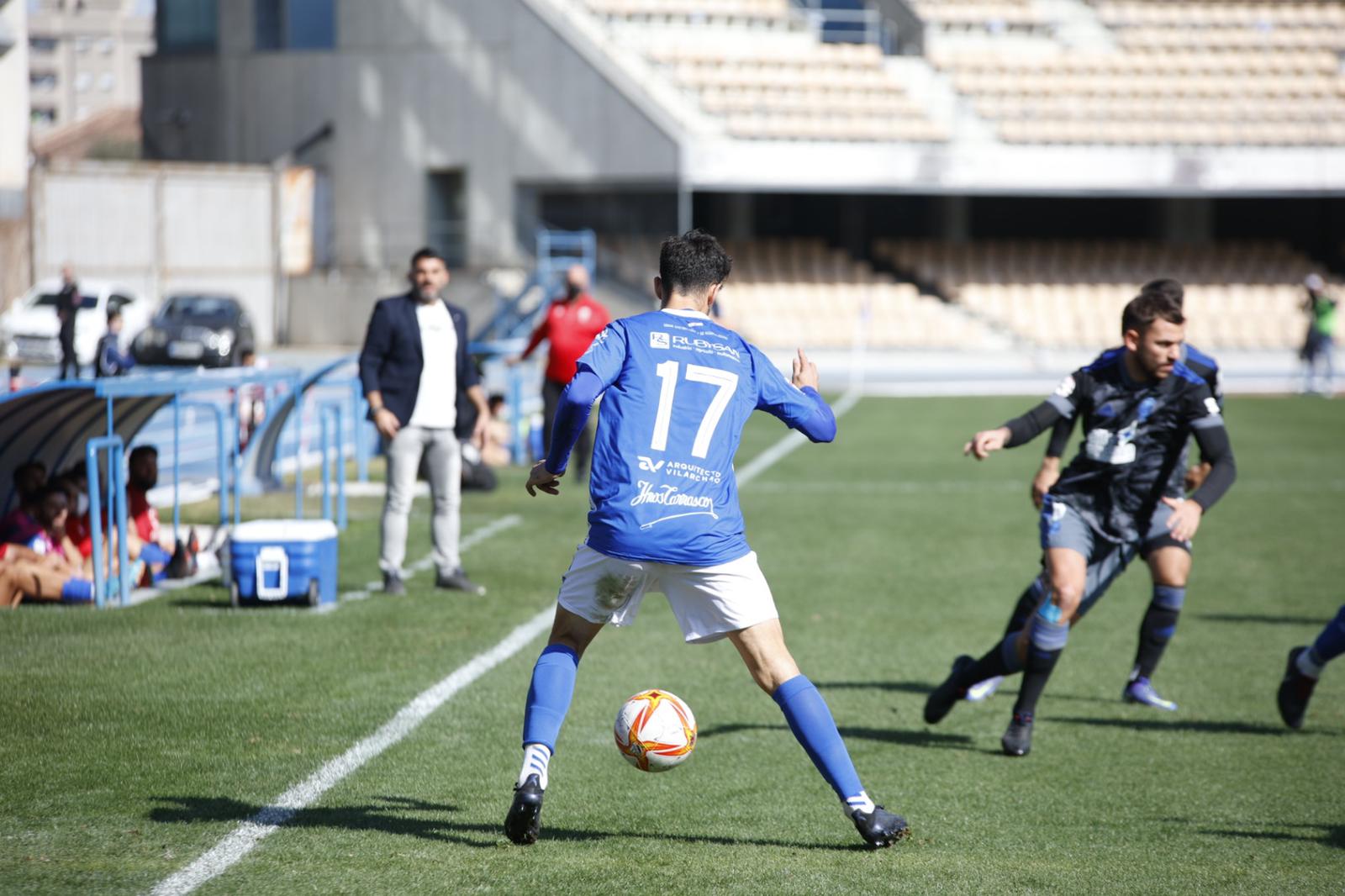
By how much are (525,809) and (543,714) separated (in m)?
0.30

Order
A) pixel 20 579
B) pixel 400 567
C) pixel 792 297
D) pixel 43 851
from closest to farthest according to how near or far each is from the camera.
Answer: pixel 43 851 < pixel 20 579 < pixel 400 567 < pixel 792 297

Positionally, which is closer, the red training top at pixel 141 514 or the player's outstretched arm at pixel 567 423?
the player's outstretched arm at pixel 567 423

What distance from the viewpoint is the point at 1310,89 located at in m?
40.7

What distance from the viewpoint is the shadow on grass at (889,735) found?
22.0 ft

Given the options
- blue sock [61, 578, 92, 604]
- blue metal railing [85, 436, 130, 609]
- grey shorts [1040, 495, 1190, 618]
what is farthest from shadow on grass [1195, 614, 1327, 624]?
blue sock [61, 578, 92, 604]

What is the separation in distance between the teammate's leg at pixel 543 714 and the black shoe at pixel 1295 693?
3563 mm

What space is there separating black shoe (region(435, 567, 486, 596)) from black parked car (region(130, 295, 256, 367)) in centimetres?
2015

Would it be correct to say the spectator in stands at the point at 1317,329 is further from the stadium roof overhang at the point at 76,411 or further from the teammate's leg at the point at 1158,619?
the teammate's leg at the point at 1158,619

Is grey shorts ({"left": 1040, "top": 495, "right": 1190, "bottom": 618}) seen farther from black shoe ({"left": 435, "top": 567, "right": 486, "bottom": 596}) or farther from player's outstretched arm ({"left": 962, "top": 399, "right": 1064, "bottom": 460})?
black shoe ({"left": 435, "top": 567, "right": 486, "bottom": 596})

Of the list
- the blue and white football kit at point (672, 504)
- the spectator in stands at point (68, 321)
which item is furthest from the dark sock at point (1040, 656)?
the spectator in stands at point (68, 321)

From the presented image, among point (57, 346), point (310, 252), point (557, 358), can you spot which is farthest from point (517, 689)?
point (310, 252)

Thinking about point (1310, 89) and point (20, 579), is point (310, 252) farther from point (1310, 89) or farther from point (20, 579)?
point (20, 579)

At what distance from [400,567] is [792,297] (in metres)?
29.0

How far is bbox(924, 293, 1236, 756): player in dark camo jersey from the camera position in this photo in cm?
645
